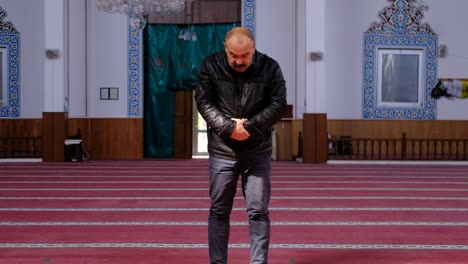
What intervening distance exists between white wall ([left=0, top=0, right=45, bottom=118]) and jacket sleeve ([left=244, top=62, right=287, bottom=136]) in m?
8.12

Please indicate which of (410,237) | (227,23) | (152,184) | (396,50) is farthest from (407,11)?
(410,237)

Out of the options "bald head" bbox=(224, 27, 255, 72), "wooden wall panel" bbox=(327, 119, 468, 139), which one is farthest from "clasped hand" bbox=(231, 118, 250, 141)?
"wooden wall panel" bbox=(327, 119, 468, 139)

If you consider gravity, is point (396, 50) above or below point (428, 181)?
above

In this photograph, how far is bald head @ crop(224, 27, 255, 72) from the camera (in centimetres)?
225

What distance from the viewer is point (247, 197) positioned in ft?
7.82

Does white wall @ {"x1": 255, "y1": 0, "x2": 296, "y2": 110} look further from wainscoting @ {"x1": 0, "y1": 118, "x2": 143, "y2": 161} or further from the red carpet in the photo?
the red carpet

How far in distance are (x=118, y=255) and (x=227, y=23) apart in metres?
7.55

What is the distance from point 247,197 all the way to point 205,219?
1.68 m

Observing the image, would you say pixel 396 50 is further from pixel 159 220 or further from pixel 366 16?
pixel 159 220

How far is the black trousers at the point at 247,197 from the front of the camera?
2.35 metres

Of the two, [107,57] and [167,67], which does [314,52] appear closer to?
[167,67]

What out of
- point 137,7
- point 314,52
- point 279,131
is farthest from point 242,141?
point 279,131

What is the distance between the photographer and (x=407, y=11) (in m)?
9.90

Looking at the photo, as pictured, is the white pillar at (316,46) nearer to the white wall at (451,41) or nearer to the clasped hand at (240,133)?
the white wall at (451,41)
